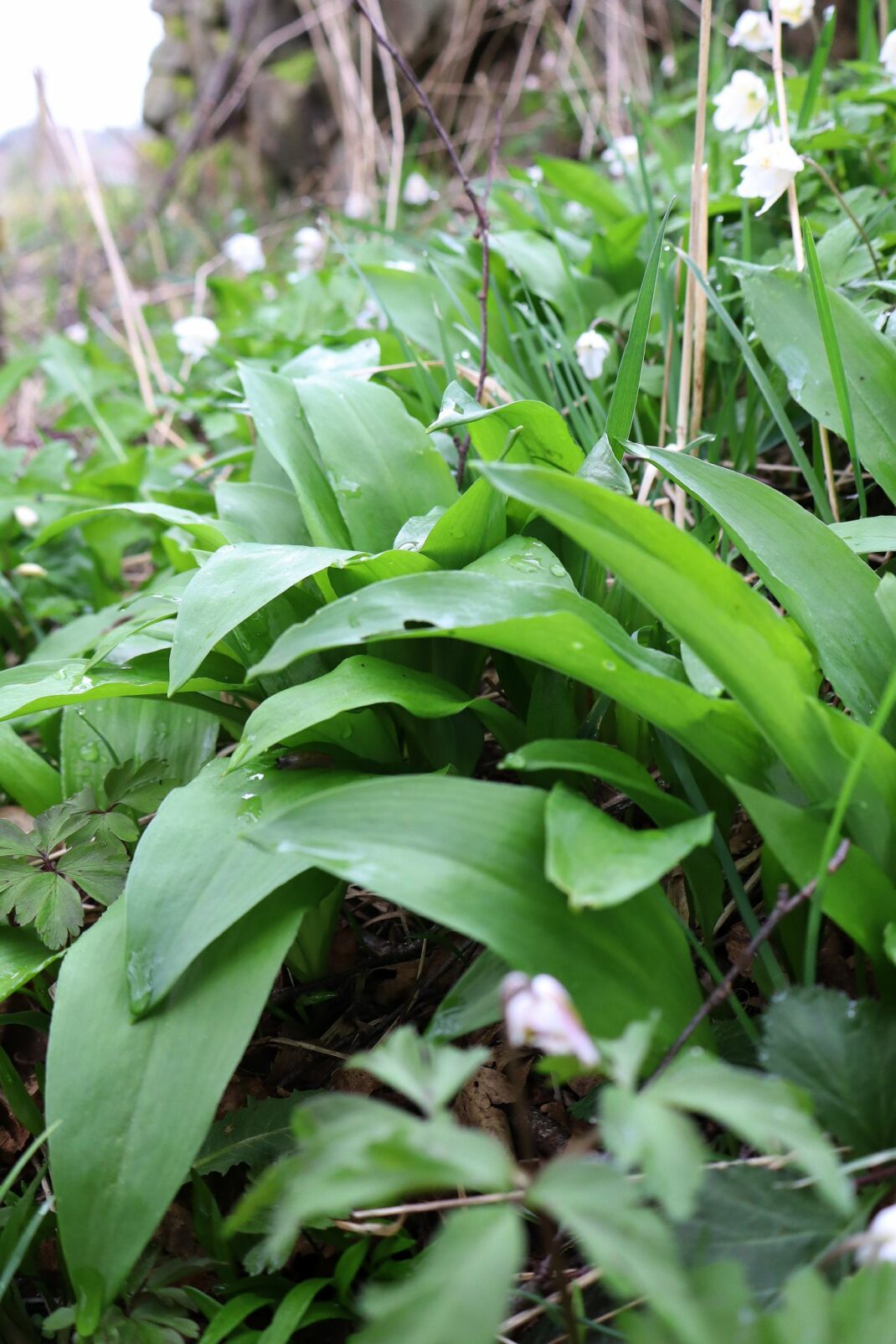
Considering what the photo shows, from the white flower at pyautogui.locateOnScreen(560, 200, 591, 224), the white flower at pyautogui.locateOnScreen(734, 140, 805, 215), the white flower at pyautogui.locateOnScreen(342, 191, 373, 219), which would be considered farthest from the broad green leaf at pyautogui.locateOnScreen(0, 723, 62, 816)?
the white flower at pyautogui.locateOnScreen(342, 191, 373, 219)

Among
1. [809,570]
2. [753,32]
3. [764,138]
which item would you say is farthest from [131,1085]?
[753,32]

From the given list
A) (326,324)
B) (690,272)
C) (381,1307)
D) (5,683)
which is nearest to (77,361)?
(326,324)

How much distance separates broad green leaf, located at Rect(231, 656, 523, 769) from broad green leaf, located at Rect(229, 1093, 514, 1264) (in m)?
0.42

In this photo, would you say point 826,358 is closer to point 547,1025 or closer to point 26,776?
point 547,1025

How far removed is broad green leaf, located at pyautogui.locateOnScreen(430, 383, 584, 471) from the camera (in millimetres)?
1146

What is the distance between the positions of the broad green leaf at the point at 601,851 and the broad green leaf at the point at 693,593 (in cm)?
12

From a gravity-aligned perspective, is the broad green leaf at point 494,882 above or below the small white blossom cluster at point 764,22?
below

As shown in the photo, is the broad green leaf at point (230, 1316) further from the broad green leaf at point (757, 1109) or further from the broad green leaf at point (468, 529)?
the broad green leaf at point (468, 529)

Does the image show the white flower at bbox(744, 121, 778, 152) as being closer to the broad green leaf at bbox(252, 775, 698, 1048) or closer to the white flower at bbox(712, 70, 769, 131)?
the white flower at bbox(712, 70, 769, 131)

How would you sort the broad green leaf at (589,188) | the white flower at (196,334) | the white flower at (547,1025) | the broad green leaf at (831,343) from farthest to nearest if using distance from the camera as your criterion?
the broad green leaf at (589,188) < the white flower at (196,334) < the broad green leaf at (831,343) < the white flower at (547,1025)

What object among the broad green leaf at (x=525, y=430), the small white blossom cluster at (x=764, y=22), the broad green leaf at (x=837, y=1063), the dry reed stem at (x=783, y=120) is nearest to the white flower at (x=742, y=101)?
A: the small white blossom cluster at (x=764, y=22)

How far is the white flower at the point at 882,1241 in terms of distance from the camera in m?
0.53

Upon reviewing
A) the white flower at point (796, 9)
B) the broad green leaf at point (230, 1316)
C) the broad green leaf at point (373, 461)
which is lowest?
the broad green leaf at point (230, 1316)

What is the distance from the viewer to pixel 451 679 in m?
1.19
